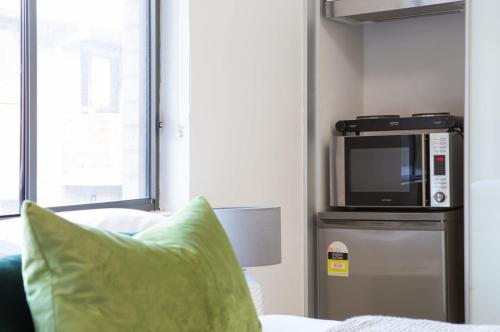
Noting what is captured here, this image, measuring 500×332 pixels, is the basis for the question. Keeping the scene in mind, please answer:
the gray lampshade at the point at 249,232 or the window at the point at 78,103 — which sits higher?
the window at the point at 78,103

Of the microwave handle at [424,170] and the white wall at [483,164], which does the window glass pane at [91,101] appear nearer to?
the microwave handle at [424,170]

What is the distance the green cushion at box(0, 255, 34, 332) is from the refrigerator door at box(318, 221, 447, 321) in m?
2.26

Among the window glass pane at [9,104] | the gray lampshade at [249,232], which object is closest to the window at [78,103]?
the window glass pane at [9,104]

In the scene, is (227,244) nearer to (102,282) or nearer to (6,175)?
(102,282)

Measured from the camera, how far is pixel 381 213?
3342mm

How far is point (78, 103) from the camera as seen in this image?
274 centimetres

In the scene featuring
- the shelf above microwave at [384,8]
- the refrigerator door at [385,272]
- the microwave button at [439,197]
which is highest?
the shelf above microwave at [384,8]

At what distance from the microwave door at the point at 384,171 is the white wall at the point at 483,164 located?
0.73ft

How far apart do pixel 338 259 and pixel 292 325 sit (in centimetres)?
143

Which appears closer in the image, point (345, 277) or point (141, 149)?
point (141, 149)

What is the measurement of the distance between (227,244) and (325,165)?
197 centimetres

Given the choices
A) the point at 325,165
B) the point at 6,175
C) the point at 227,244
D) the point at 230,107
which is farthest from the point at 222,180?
the point at 227,244

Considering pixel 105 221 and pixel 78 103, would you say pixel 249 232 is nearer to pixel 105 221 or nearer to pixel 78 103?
pixel 105 221

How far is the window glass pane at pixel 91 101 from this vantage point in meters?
2.59
